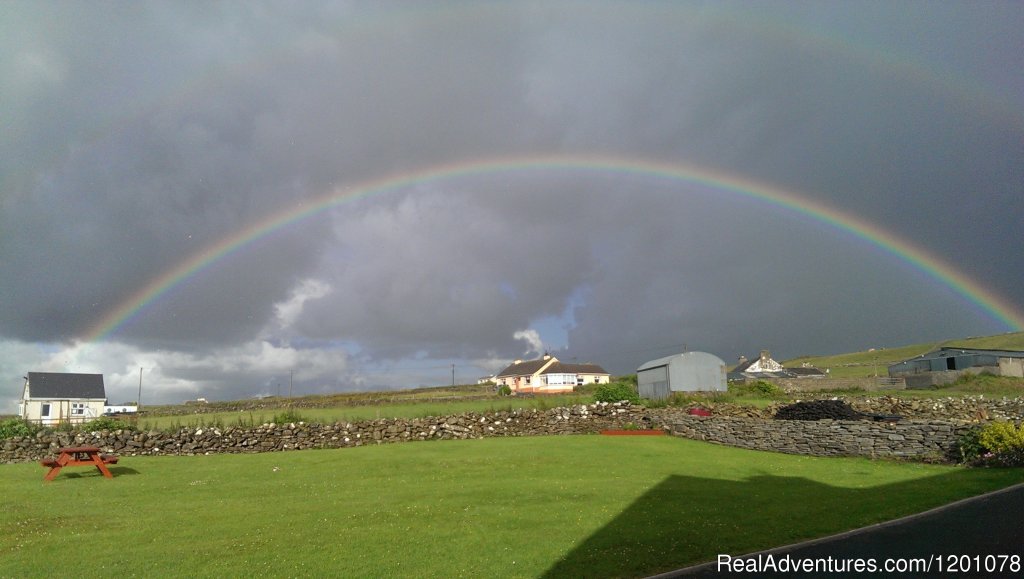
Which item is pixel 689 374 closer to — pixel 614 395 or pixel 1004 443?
pixel 614 395

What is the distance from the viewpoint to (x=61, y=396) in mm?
56406

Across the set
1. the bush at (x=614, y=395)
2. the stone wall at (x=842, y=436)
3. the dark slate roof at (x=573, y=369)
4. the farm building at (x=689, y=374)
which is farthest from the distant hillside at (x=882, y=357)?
the stone wall at (x=842, y=436)

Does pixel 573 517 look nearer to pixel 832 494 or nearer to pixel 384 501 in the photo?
pixel 384 501

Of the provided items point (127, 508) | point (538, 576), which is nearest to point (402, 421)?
point (127, 508)

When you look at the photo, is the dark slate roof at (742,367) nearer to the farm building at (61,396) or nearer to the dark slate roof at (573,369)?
the dark slate roof at (573,369)

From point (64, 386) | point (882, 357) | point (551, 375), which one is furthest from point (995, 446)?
point (882, 357)

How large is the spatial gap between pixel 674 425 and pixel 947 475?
1437 centimetres

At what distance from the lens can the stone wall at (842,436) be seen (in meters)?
17.4

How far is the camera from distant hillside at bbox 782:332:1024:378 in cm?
9266

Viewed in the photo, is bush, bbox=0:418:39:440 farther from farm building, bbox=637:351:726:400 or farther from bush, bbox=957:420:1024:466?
farm building, bbox=637:351:726:400

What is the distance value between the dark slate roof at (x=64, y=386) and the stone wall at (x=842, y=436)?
60057 mm

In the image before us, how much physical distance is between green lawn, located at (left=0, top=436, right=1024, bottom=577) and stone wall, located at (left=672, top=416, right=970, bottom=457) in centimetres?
111

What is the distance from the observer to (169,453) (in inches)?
1000

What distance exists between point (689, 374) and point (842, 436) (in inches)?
1137
